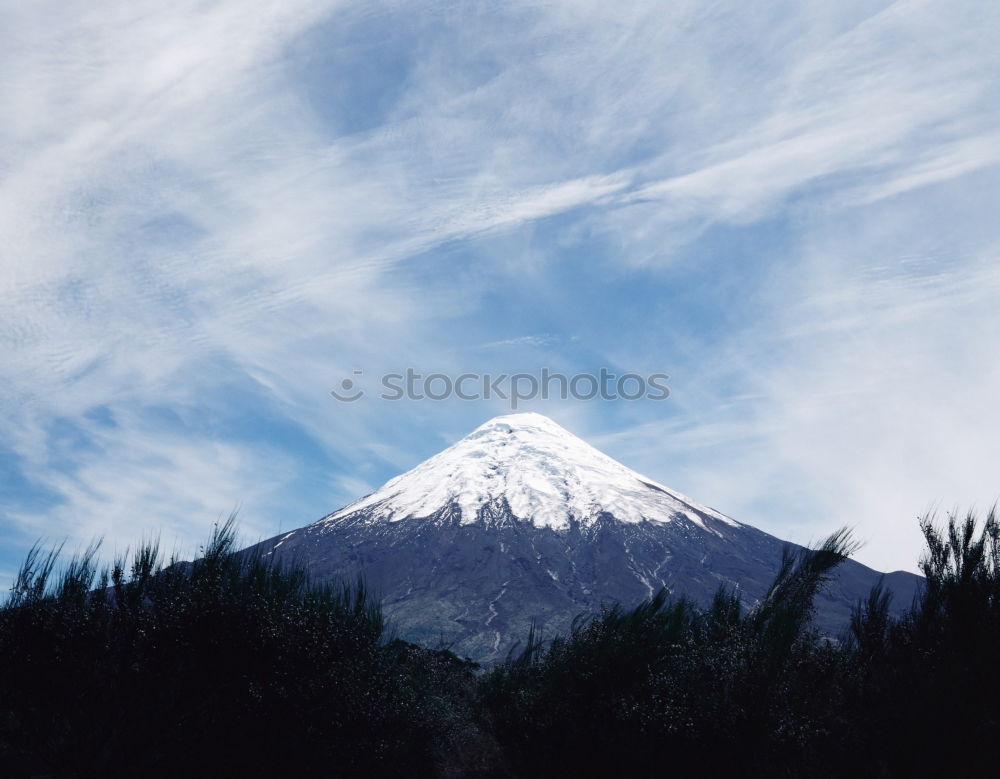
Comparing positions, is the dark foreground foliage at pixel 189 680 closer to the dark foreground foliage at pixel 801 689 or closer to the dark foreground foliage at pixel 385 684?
the dark foreground foliage at pixel 385 684

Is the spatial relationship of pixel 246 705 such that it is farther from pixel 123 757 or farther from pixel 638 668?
pixel 638 668

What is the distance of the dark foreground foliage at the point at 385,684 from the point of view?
19.8 meters

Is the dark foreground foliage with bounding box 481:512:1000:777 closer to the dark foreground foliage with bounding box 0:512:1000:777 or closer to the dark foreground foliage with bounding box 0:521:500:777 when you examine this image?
the dark foreground foliage with bounding box 0:512:1000:777

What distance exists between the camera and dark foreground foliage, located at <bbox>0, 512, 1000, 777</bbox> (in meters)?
19.8

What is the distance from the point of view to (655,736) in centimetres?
2262

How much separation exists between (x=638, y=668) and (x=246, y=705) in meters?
11.6

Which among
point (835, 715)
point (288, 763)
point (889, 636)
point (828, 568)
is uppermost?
point (828, 568)

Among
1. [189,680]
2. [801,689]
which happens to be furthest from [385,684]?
[801,689]

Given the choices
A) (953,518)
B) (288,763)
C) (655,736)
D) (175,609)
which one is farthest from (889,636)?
(175,609)

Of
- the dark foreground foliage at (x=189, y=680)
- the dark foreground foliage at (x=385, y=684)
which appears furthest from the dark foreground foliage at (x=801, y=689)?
the dark foreground foliage at (x=189, y=680)

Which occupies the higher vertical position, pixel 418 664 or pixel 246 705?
pixel 418 664

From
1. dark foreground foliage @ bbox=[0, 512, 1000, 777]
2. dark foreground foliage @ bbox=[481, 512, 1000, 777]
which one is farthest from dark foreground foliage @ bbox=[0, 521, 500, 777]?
dark foreground foliage @ bbox=[481, 512, 1000, 777]

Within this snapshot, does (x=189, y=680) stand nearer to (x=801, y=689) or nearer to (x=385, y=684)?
(x=385, y=684)

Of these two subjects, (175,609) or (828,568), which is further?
(828,568)
